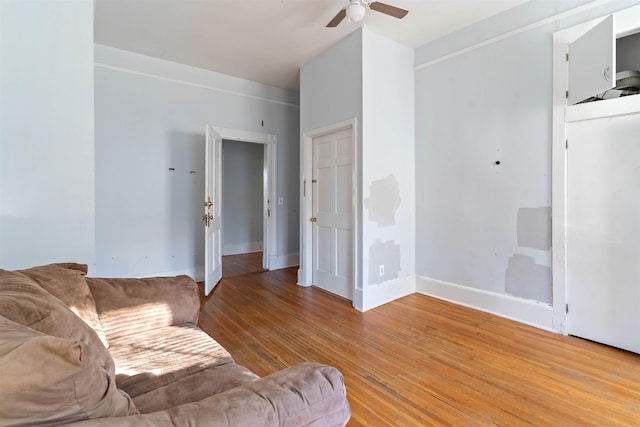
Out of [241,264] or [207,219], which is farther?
[241,264]

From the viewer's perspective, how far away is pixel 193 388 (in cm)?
121

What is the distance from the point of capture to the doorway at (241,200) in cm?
648

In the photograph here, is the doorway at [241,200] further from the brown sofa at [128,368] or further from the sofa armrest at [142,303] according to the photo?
the brown sofa at [128,368]

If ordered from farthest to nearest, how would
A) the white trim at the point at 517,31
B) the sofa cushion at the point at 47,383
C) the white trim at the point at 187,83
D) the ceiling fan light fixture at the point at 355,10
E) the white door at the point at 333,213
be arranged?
the white trim at the point at 187,83
the white door at the point at 333,213
the white trim at the point at 517,31
the ceiling fan light fixture at the point at 355,10
the sofa cushion at the point at 47,383

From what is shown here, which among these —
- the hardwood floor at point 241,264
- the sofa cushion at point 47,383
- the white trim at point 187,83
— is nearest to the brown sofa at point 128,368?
the sofa cushion at point 47,383

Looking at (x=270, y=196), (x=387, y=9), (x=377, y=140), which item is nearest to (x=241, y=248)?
(x=270, y=196)

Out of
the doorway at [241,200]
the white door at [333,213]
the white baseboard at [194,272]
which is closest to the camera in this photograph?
the white door at [333,213]

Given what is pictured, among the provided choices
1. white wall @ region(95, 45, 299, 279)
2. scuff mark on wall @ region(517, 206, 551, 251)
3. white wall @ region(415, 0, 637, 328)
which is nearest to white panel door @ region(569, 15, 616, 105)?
white wall @ region(415, 0, 637, 328)

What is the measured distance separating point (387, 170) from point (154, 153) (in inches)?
122

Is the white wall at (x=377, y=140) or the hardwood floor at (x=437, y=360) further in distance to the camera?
the white wall at (x=377, y=140)

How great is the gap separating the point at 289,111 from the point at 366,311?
3.67 meters

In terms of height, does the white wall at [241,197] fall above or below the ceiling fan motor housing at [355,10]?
below

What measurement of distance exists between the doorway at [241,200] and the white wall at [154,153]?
1.79m

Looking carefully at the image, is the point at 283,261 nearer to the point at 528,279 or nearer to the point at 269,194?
the point at 269,194
